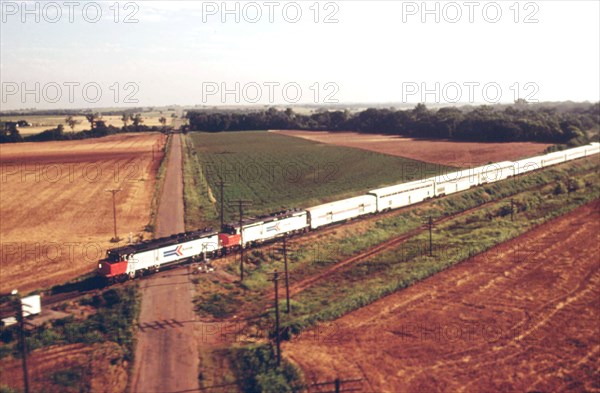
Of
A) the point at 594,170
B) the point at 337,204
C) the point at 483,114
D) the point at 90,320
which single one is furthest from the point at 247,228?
the point at 483,114

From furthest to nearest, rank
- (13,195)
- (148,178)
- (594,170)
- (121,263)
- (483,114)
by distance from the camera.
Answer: (483,114) < (594,170) < (148,178) < (13,195) < (121,263)

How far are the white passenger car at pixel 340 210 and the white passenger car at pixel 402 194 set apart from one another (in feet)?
5.48

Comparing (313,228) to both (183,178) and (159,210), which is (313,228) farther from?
(183,178)

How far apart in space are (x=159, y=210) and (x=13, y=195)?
25.2 m

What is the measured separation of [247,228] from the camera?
1719 inches

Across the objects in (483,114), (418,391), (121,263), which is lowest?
(418,391)

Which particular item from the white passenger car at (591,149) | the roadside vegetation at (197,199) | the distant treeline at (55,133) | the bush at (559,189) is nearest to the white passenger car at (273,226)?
the roadside vegetation at (197,199)

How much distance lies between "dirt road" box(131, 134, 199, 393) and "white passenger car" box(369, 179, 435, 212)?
28224 mm

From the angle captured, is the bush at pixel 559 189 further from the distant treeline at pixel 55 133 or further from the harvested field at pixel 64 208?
the distant treeline at pixel 55 133

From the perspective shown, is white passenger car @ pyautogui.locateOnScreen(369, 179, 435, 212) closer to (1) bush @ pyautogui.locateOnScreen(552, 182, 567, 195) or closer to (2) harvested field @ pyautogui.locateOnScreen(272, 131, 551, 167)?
(1) bush @ pyautogui.locateOnScreen(552, 182, 567, 195)

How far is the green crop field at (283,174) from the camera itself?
6475 centimetres

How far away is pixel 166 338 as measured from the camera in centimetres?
2883

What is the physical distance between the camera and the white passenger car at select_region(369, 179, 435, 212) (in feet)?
191

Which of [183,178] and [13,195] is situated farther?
[183,178]
